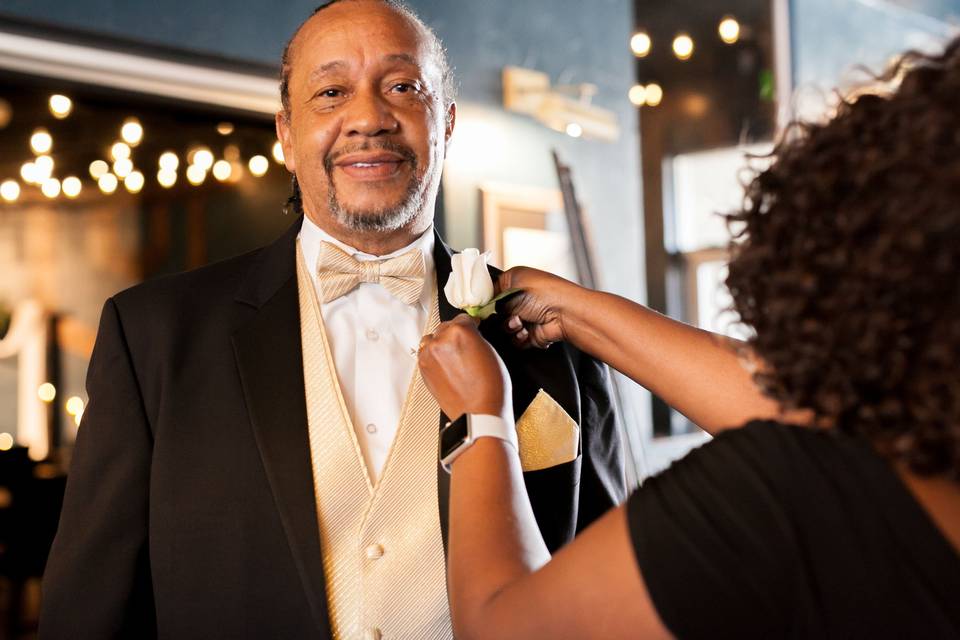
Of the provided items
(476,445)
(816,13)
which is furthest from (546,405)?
(816,13)

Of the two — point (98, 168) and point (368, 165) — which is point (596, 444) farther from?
point (98, 168)

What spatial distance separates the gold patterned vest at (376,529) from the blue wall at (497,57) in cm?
166

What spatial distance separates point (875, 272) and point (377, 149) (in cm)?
93

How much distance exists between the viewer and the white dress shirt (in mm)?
1631

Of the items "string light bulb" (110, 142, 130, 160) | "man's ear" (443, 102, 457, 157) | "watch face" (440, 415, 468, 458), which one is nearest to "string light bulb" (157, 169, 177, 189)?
"string light bulb" (110, 142, 130, 160)

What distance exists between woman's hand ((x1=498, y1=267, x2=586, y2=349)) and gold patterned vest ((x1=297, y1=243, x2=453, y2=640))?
25cm

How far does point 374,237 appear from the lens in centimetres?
171

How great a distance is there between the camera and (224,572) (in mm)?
1504

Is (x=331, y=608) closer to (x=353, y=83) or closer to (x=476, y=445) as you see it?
(x=476, y=445)

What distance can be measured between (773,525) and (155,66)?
243cm

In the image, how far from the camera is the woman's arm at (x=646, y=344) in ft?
4.83

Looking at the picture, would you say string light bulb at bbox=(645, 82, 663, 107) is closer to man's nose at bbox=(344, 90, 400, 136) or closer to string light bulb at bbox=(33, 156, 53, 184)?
string light bulb at bbox=(33, 156, 53, 184)

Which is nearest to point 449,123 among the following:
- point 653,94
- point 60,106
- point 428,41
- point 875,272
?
→ point 428,41

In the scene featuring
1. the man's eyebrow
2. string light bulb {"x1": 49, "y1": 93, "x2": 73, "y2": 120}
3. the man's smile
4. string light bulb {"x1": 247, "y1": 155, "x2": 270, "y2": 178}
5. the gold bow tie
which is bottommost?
the gold bow tie
